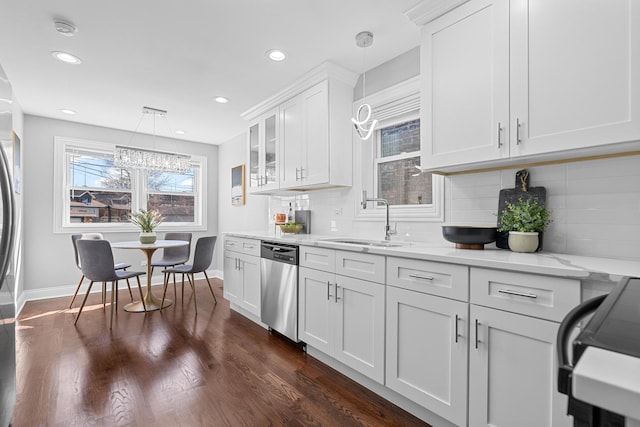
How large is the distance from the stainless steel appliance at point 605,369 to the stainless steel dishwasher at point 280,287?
87.8 inches

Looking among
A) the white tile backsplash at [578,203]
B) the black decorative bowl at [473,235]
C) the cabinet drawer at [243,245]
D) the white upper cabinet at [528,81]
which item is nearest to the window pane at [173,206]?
the cabinet drawer at [243,245]

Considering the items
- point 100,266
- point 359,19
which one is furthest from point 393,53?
point 100,266

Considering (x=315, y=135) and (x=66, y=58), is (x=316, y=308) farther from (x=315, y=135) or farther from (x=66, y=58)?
(x=66, y=58)

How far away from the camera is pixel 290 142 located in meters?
3.34

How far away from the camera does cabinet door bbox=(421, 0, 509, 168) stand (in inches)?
66.7

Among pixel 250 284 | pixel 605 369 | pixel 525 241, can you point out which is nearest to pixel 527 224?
pixel 525 241

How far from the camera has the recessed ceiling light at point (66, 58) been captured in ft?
8.61

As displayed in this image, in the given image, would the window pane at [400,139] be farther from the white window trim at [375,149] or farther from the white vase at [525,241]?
the white vase at [525,241]

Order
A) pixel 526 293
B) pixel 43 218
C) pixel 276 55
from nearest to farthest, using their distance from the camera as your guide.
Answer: pixel 526 293
pixel 276 55
pixel 43 218

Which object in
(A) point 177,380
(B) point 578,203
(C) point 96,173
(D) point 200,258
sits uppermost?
(C) point 96,173

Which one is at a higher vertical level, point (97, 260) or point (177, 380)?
point (97, 260)

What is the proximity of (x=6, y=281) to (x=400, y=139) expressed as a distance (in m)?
2.73

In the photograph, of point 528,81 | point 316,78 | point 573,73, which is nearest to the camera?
point 573,73

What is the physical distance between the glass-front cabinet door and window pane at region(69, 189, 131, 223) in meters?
2.39
